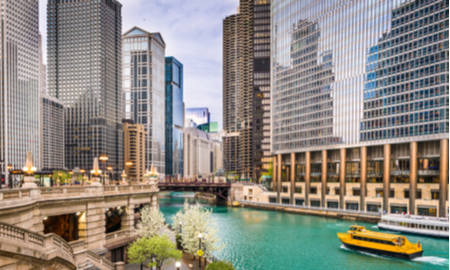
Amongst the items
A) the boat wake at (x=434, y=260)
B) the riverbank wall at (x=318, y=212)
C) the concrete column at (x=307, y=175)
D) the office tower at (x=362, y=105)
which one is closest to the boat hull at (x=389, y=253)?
the boat wake at (x=434, y=260)

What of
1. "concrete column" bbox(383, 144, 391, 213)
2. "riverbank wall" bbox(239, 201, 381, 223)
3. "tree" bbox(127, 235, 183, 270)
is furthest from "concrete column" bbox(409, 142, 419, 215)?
"tree" bbox(127, 235, 183, 270)

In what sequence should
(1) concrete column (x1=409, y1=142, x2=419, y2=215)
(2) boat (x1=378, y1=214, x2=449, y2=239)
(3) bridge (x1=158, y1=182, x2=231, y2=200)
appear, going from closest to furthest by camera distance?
(2) boat (x1=378, y1=214, x2=449, y2=239) < (1) concrete column (x1=409, y1=142, x2=419, y2=215) < (3) bridge (x1=158, y1=182, x2=231, y2=200)

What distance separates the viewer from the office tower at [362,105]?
87625mm

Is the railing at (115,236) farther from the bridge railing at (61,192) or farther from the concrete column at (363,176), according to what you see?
the concrete column at (363,176)

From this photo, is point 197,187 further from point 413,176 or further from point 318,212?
point 413,176

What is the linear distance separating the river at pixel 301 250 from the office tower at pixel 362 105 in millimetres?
20804

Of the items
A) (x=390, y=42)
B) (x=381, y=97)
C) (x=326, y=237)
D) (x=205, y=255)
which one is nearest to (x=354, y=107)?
(x=381, y=97)

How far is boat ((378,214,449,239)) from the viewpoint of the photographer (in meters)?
67.5

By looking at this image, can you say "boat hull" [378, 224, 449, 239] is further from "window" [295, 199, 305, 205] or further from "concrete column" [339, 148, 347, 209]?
"window" [295, 199, 305, 205]

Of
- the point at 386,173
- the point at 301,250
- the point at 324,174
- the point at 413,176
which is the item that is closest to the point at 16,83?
the point at 324,174

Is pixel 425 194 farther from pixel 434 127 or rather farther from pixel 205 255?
pixel 205 255

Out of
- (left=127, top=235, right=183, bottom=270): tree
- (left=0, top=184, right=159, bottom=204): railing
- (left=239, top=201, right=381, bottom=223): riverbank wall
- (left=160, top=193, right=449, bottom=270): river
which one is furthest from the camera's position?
(left=239, top=201, right=381, bottom=223): riverbank wall

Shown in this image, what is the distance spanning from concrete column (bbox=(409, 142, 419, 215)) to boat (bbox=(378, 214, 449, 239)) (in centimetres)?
1399

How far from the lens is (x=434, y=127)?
283 feet
